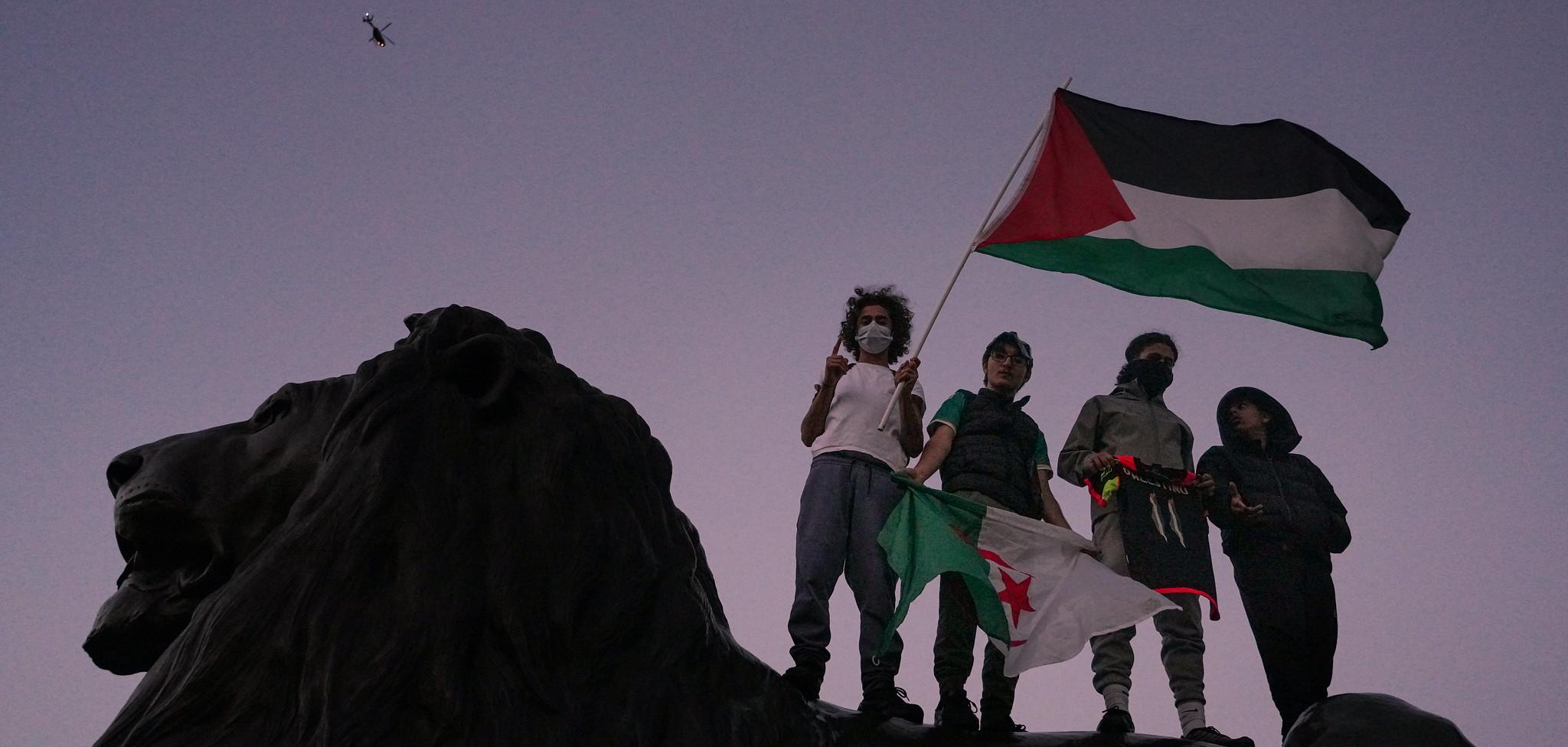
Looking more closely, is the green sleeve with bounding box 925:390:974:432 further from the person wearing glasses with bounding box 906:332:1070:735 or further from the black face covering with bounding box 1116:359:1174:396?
the black face covering with bounding box 1116:359:1174:396

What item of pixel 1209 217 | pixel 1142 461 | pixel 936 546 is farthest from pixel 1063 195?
→ pixel 936 546

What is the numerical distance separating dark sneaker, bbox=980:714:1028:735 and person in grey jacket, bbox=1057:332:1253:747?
0.51 meters

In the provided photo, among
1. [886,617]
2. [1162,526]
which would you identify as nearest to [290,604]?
[886,617]

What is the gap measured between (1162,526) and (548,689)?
4.03 metres

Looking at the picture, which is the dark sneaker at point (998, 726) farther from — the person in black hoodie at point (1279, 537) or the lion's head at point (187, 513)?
the lion's head at point (187, 513)

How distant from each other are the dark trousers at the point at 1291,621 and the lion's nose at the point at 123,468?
4357mm

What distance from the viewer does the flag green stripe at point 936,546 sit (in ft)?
18.5

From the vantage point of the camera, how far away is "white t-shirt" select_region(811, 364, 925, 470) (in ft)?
20.6

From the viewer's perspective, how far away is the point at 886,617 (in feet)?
18.7

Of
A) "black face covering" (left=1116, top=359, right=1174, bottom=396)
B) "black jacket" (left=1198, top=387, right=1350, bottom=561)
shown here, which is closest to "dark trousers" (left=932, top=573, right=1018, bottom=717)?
"black jacket" (left=1198, top=387, right=1350, bottom=561)

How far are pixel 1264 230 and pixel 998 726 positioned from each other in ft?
14.0

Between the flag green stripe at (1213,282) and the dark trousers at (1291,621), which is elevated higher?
the flag green stripe at (1213,282)

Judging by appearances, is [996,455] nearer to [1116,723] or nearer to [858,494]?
A: [858,494]

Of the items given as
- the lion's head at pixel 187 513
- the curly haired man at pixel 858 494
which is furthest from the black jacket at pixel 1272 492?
the lion's head at pixel 187 513
